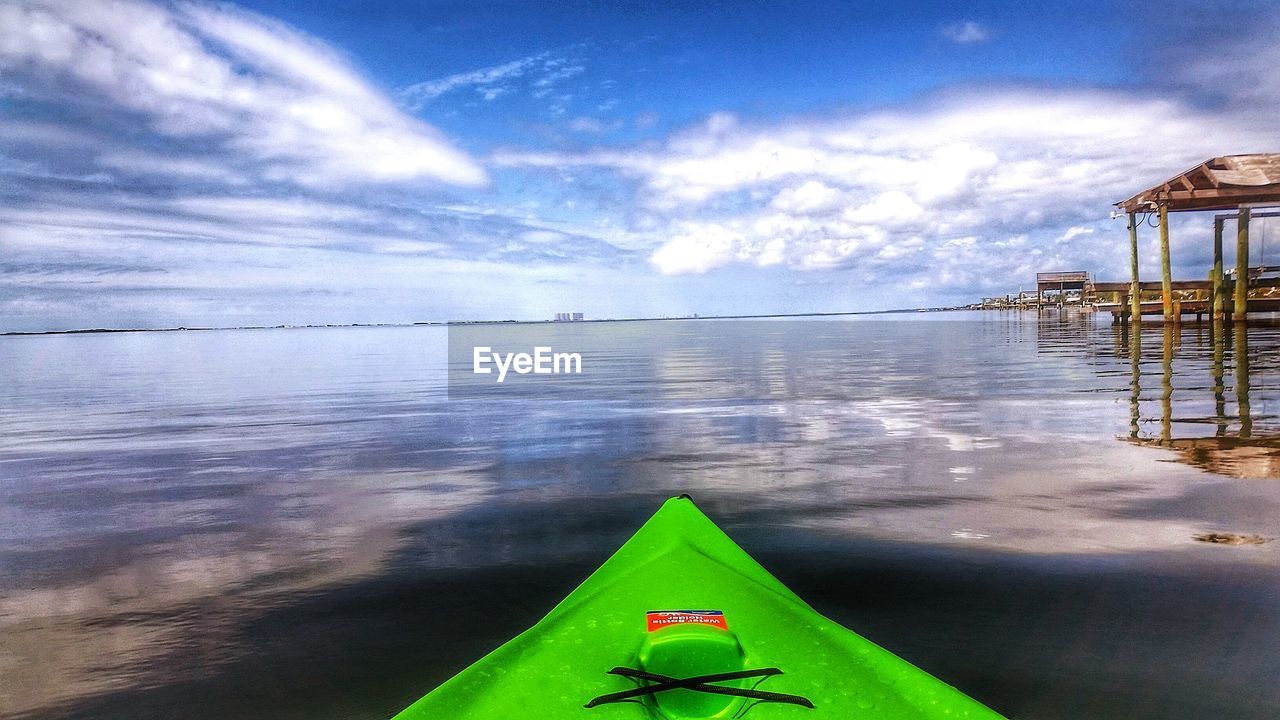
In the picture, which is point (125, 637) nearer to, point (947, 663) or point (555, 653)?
→ point (555, 653)

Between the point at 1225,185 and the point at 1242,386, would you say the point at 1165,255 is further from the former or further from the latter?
the point at 1242,386

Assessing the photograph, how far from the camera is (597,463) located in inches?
371

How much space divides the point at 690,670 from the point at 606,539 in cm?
337

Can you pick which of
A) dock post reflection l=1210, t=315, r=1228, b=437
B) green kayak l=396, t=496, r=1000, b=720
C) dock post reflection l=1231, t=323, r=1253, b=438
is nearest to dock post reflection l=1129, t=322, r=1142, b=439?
dock post reflection l=1210, t=315, r=1228, b=437

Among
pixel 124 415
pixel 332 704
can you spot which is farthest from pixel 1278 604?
pixel 124 415

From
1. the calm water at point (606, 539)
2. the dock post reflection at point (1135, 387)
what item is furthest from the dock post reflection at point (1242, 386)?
the dock post reflection at point (1135, 387)

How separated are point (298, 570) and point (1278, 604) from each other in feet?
21.5

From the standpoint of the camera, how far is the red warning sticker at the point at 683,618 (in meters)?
3.08

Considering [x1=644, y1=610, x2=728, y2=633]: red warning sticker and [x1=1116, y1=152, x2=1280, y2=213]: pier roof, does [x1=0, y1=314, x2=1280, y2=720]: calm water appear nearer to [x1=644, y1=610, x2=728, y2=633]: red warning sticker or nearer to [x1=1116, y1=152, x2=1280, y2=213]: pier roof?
[x1=644, y1=610, x2=728, y2=633]: red warning sticker

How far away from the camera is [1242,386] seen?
13828 millimetres

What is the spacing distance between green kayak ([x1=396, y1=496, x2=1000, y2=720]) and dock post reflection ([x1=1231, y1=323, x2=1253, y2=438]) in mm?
9411

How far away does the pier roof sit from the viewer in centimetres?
2394

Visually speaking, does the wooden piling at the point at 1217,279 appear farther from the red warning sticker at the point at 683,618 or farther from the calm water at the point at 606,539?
the red warning sticker at the point at 683,618

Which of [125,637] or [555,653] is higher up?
[555,653]
